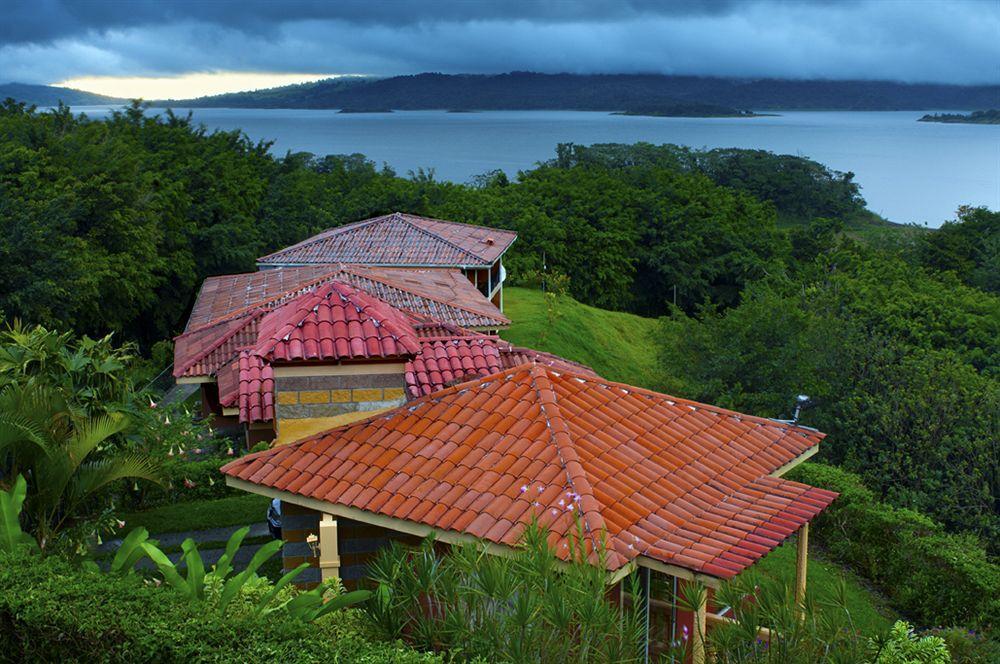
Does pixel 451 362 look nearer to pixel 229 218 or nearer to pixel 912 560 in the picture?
pixel 912 560

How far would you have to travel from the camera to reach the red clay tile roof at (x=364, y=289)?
22.1 metres

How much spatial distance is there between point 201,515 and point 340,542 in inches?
251

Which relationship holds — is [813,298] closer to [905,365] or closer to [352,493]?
[905,365]

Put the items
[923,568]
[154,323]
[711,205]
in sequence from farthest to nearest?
[711,205]
[154,323]
[923,568]

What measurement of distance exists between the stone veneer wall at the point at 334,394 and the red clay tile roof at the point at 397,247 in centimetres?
2073

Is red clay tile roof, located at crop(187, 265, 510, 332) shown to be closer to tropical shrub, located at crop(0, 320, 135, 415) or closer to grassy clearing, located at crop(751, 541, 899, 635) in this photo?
tropical shrub, located at crop(0, 320, 135, 415)

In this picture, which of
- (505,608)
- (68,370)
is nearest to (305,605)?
(505,608)

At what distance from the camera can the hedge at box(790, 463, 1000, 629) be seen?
541 inches

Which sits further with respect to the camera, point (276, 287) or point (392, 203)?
point (392, 203)

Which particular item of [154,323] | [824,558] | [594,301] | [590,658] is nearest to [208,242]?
[154,323]

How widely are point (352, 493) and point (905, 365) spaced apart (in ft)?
73.1

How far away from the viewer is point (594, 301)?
175 feet

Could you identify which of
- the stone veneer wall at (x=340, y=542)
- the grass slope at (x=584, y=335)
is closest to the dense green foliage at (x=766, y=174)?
the grass slope at (x=584, y=335)

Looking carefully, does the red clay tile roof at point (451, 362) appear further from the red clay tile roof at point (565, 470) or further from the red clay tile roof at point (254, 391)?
the red clay tile roof at point (254, 391)
